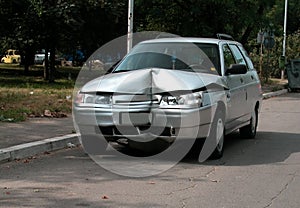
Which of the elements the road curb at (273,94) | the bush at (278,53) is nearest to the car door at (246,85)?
the road curb at (273,94)

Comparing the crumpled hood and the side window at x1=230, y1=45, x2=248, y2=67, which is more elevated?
the side window at x1=230, y1=45, x2=248, y2=67

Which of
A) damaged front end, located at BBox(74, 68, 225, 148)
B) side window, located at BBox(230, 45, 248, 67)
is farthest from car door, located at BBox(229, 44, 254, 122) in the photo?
damaged front end, located at BBox(74, 68, 225, 148)

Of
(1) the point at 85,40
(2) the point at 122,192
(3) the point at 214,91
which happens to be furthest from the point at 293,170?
(1) the point at 85,40

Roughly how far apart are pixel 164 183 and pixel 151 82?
165 cm

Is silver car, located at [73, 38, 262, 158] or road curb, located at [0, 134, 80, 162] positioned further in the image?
road curb, located at [0, 134, 80, 162]

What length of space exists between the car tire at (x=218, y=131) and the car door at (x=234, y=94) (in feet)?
1.06

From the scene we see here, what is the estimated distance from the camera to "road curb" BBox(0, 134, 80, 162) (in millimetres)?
7844

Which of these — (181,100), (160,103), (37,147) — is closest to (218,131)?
(181,100)

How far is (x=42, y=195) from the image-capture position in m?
5.95

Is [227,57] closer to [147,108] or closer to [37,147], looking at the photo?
[147,108]

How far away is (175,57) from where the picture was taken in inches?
354

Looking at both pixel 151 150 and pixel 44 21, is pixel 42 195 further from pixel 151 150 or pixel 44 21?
pixel 44 21

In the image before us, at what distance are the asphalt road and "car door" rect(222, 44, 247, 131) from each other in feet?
1.88

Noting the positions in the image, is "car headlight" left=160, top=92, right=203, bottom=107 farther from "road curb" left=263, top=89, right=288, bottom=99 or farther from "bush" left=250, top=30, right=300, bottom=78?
"bush" left=250, top=30, right=300, bottom=78
